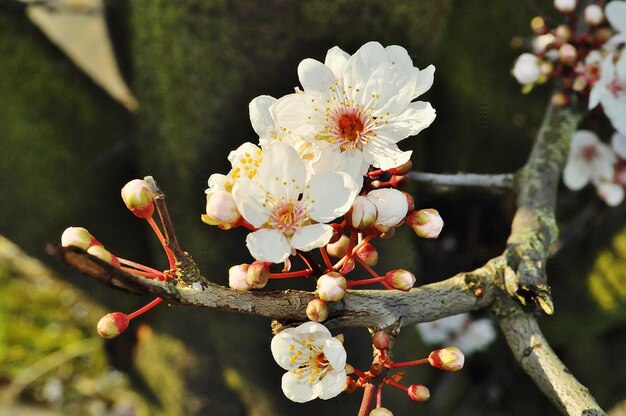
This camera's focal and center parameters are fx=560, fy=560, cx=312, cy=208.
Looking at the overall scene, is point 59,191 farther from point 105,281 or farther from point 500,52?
point 500,52

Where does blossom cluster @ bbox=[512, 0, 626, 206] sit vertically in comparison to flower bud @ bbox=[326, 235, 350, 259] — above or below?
below

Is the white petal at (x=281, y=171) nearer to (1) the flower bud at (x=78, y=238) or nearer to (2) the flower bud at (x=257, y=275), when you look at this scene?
(2) the flower bud at (x=257, y=275)

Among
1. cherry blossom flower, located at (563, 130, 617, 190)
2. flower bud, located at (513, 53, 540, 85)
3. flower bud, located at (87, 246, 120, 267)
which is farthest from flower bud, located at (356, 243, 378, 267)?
cherry blossom flower, located at (563, 130, 617, 190)

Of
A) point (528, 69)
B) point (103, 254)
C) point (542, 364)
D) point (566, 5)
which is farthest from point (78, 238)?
point (566, 5)

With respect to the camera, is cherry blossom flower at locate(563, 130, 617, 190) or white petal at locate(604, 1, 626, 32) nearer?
white petal at locate(604, 1, 626, 32)

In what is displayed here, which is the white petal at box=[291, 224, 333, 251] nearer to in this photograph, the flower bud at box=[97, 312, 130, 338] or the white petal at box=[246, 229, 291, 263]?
the white petal at box=[246, 229, 291, 263]

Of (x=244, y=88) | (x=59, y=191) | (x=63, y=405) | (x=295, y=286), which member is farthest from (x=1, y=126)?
(x=63, y=405)
